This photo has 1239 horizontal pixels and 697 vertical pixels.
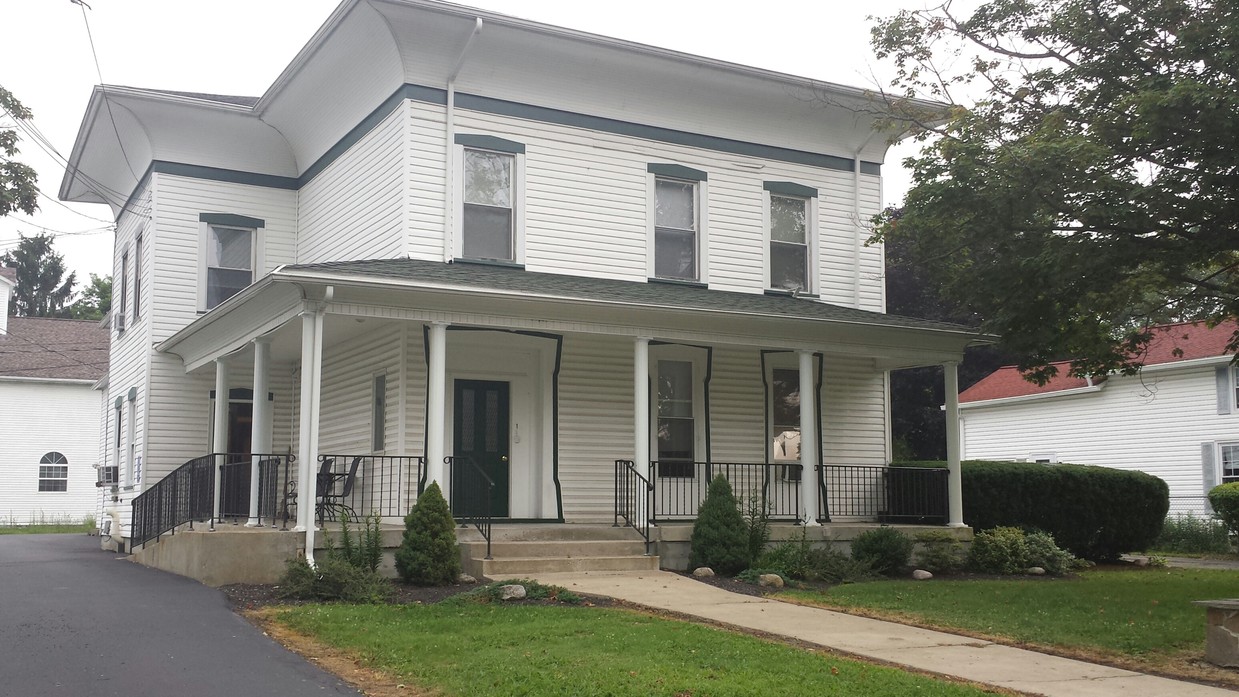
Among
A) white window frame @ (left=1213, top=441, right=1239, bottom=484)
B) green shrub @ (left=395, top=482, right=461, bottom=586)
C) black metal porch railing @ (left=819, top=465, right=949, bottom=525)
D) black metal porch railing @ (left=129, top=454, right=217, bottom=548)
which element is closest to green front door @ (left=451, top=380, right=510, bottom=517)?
green shrub @ (left=395, top=482, right=461, bottom=586)

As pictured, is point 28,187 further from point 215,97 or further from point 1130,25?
point 1130,25

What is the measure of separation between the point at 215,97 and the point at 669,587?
13.1 metres

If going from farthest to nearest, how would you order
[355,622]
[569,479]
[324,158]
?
[324,158] → [569,479] → [355,622]

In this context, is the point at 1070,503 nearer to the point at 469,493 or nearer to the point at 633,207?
the point at 633,207

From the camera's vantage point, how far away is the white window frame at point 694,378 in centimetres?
1748

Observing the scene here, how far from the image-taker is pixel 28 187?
2280 cm

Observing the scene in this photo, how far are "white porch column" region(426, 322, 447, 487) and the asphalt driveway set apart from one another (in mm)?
2886

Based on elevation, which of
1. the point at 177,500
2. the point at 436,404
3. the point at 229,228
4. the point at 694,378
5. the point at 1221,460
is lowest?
the point at 177,500

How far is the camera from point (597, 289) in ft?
52.0

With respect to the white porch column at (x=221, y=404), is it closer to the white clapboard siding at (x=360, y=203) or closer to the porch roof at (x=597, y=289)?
the white clapboard siding at (x=360, y=203)

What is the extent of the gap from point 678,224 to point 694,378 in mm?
2429

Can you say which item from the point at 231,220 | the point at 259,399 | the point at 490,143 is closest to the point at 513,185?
the point at 490,143

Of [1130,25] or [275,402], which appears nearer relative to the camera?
[1130,25]

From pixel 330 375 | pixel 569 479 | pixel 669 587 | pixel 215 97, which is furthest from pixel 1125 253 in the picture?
pixel 215 97
